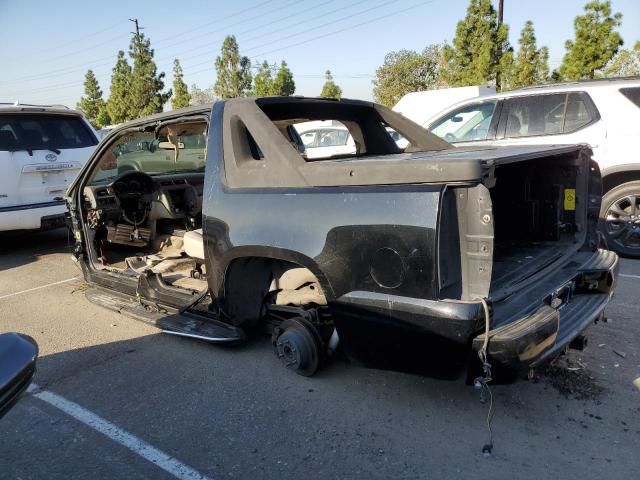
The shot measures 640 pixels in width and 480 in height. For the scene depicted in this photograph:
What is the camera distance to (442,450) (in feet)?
8.17

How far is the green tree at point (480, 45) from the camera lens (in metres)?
18.2

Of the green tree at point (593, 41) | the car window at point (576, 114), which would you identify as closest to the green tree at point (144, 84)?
the green tree at point (593, 41)

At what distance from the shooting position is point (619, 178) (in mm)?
5914

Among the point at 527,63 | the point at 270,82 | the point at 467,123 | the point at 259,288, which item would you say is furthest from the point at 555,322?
the point at 270,82

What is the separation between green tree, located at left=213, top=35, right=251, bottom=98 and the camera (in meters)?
32.3

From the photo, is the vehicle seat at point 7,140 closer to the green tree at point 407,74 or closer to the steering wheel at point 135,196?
the steering wheel at point 135,196

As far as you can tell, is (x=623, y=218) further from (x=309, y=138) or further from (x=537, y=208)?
(x=309, y=138)

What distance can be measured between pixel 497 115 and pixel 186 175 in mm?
4006

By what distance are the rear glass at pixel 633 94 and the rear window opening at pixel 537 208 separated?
123 inches

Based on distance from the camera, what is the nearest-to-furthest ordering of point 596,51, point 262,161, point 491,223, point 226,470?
point 491,223, point 226,470, point 262,161, point 596,51

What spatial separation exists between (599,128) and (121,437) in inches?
229

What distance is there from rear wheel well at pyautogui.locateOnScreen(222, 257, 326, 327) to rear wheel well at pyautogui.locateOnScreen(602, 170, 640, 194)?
4.49 meters

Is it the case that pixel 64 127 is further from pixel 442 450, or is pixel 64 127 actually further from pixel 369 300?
pixel 442 450

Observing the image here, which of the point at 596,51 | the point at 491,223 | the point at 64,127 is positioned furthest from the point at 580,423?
the point at 596,51
